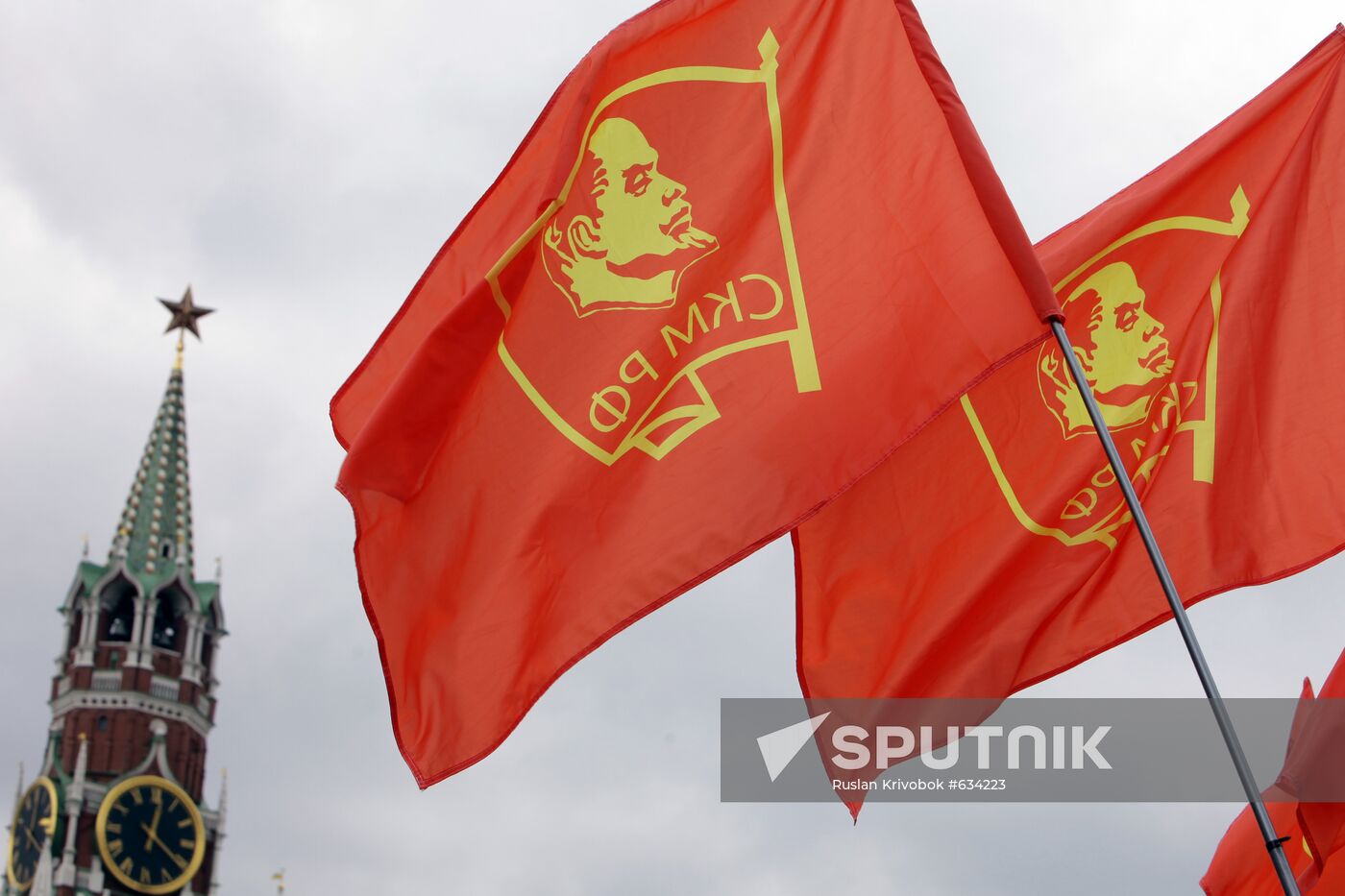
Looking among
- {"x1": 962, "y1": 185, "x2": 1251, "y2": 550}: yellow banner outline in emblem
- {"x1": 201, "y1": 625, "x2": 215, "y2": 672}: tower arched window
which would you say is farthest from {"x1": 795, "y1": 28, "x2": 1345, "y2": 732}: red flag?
{"x1": 201, "y1": 625, "x2": 215, "y2": 672}: tower arched window

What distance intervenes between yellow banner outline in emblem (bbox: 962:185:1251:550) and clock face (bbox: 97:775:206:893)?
236 ft

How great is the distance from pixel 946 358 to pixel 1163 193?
11.1ft

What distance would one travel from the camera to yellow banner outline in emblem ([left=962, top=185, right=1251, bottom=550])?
34.7 feet

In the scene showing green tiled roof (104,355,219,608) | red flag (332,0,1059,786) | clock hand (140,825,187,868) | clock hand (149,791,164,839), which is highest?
green tiled roof (104,355,219,608)

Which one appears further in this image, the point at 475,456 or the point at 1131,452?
the point at 1131,452

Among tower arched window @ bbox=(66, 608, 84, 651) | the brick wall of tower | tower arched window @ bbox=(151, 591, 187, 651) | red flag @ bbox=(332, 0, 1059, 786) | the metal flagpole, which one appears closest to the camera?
the metal flagpole

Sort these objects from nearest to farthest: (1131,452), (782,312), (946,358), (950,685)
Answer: (946,358), (782,312), (950,685), (1131,452)

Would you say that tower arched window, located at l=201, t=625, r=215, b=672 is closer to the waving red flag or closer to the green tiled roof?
the green tiled roof

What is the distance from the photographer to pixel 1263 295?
10.9 meters

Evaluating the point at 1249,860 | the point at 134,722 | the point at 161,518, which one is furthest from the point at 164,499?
the point at 1249,860

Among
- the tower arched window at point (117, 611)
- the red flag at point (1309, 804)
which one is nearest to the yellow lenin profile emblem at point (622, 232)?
the red flag at point (1309, 804)

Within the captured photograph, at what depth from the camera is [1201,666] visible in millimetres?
7441

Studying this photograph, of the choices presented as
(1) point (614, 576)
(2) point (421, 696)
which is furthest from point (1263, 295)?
(2) point (421, 696)

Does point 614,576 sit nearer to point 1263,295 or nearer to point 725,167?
point 725,167
